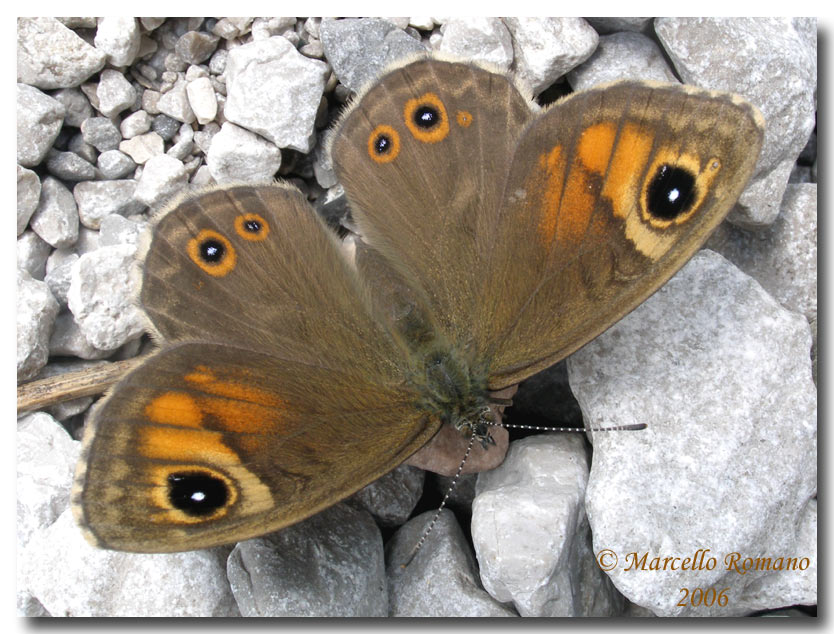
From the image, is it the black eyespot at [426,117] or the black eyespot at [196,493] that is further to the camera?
the black eyespot at [426,117]

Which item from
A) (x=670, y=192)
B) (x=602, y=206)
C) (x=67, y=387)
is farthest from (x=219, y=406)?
(x=670, y=192)

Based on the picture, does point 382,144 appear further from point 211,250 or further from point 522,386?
point 522,386

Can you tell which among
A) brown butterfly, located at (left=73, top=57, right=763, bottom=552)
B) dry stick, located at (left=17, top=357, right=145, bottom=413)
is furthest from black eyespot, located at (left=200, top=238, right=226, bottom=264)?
dry stick, located at (left=17, top=357, right=145, bottom=413)

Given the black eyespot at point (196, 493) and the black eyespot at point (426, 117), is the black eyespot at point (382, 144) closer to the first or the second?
the black eyespot at point (426, 117)

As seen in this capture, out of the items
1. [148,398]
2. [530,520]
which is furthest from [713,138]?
[148,398]

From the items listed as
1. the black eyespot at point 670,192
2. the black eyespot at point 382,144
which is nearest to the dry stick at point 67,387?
the black eyespot at point 382,144

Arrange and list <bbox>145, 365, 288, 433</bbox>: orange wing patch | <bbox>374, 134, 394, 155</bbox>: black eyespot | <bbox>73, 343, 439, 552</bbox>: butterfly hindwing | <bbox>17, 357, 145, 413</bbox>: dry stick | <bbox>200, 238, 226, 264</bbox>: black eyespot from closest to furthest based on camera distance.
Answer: <bbox>73, 343, 439, 552</bbox>: butterfly hindwing → <bbox>145, 365, 288, 433</bbox>: orange wing patch → <bbox>200, 238, 226, 264</bbox>: black eyespot → <bbox>374, 134, 394, 155</bbox>: black eyespot → <bbox>17, 357, 145, 413</bbox>: dry stick

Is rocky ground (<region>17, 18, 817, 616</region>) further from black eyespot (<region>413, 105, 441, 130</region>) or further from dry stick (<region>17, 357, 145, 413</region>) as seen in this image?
black eyespot (<region>413, 105, 441, 130</region>)
